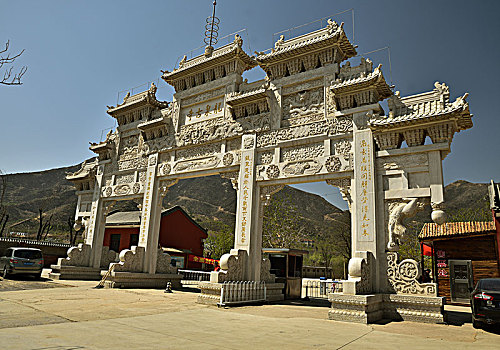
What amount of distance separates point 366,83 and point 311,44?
2280 mm

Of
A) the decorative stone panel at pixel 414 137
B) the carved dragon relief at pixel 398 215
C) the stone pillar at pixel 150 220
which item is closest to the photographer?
the carved dragon relief at pixel 398 215

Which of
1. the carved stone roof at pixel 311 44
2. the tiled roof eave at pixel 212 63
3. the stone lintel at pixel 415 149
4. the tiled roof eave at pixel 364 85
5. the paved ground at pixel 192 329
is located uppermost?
the tiled roof eave at pixel 212 63

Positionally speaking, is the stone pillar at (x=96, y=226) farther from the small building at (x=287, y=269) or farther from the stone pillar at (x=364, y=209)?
the stone pillar at (x=364, y=209)

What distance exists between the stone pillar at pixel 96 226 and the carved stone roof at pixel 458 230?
13.2 meters

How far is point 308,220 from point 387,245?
51045 mm

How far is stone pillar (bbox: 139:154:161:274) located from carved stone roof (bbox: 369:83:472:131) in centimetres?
828

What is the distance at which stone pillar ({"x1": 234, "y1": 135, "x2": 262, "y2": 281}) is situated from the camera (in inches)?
398

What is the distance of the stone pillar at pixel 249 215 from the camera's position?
398 inches

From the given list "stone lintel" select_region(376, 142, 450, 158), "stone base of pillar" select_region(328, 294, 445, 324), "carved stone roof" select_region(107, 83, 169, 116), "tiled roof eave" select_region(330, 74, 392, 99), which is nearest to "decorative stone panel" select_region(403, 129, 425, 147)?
"stone lintel" select_region(376, 142, 450, 158)

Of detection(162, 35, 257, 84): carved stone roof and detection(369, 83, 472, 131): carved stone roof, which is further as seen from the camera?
detection(162, 35, 257, 84): carved stone roof

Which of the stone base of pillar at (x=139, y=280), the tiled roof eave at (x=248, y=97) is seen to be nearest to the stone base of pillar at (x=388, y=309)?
the tiled roof eave at (x=248, y=97)

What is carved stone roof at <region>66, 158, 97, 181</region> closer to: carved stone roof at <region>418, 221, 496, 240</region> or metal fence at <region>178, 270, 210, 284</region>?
metal fence at <region>178, 270, 210, 284</region>

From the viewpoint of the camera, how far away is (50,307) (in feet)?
22.9

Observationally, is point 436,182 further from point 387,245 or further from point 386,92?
point 386,92
